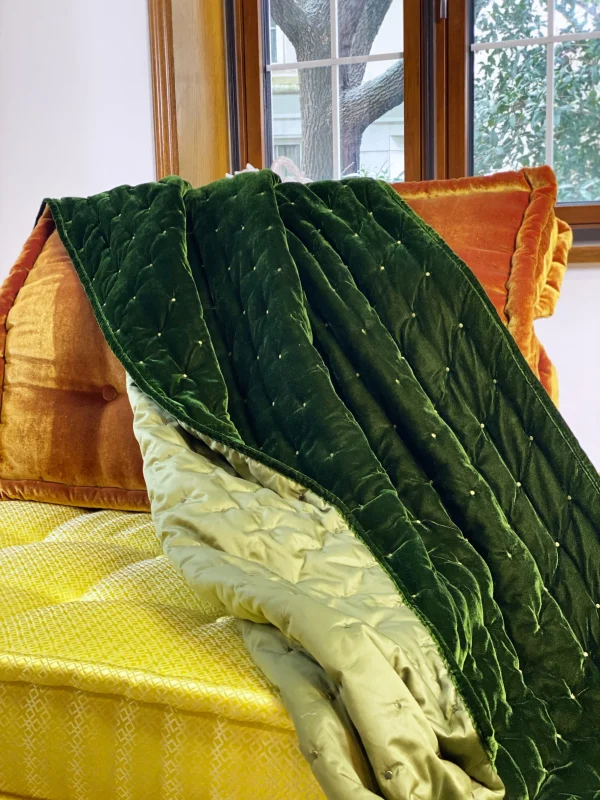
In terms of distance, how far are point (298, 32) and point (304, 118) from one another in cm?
27

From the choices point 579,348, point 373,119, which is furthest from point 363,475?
point 373,119

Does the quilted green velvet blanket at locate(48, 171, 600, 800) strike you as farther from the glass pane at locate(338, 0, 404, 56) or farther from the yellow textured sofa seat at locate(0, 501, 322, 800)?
the glass pane at locate(338, 0, 404, 56)

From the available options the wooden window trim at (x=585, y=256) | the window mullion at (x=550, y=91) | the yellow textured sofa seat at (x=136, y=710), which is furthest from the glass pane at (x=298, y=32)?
the yellow textured sofa seat at (x=136, y=710)

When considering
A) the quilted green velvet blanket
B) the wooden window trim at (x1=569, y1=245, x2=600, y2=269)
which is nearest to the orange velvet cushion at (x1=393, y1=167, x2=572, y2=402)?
the quilted green velvet blanket

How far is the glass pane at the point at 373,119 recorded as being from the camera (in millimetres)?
2576

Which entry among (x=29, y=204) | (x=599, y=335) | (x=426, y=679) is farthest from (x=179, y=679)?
(x=29, y=204)

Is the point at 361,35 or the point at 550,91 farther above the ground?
the point at 361,35

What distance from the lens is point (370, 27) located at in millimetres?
2574

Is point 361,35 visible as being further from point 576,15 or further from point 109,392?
point 109,392

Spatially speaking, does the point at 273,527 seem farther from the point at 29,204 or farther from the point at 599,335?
the point at 29,204

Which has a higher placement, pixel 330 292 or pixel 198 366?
pixel 330 292

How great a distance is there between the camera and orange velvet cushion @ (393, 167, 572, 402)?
127 centimetres

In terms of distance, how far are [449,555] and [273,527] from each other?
220 mm

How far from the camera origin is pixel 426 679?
80 centimetres
